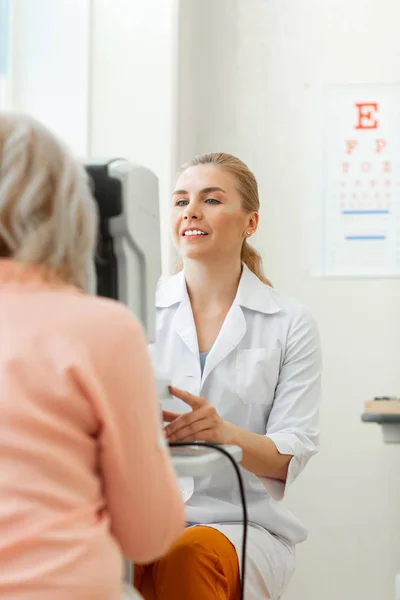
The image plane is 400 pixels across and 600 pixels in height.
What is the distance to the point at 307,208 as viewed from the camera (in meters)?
2.73

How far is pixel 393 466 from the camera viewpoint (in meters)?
2.61

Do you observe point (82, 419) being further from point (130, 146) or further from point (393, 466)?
point (393, 466)

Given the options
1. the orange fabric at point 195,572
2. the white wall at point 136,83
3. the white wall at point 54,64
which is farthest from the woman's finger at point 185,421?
the white wall at point 54,64

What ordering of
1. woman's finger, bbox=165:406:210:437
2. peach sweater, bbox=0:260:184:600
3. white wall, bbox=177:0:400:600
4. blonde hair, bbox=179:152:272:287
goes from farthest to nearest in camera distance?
1. white wall, bbox=177:0:400:600
2. blonde hair, bbox=179:152:272:287
3. woman's finger, bbox=165:406:210:437
4. peach sweater, bbox=0:260:184:600

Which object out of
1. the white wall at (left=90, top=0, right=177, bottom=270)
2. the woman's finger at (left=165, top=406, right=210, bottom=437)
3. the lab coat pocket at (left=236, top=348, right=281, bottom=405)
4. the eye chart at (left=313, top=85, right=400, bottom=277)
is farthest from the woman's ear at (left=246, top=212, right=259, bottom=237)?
the eye chart at (left=313, top=85, right=400, bottom=277)

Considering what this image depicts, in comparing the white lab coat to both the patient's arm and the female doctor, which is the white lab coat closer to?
the female doctor

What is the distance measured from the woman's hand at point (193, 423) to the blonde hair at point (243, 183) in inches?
25.6

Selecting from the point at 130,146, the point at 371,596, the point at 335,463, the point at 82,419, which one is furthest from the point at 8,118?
the point at 371,596

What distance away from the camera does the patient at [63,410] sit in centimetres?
76

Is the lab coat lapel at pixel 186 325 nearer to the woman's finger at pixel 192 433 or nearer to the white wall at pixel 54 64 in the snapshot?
the woman's finger at pixel 192 433

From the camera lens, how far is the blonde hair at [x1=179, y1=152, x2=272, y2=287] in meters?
1.87

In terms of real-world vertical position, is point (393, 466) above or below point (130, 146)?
below

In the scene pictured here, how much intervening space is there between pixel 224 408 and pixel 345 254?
1193 mm

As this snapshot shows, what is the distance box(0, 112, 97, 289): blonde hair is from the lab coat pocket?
860 millimetres
